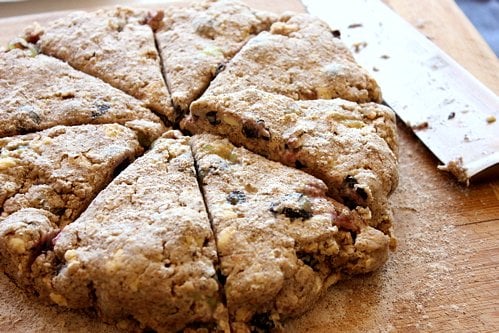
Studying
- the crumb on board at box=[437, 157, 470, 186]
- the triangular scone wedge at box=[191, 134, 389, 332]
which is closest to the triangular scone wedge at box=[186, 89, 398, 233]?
the triangular scone wedge at box=[191, 134, 389, 332]

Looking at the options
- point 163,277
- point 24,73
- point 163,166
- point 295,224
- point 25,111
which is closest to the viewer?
point 163,277

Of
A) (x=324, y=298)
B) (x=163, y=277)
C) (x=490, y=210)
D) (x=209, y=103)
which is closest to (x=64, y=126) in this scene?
(x=209, y=103)

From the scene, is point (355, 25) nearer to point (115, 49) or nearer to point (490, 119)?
point (490, 119)

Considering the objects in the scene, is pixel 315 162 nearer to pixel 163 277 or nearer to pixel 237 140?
pixel 237 140

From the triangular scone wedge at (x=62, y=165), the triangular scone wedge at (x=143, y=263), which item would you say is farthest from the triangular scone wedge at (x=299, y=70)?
the triangular scone wedge at (x=143, y=263)

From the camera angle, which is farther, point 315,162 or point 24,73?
point 24,73

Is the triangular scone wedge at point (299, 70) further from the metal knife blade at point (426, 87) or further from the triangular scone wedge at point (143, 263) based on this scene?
the triangular scone wedge at point (143, 263)

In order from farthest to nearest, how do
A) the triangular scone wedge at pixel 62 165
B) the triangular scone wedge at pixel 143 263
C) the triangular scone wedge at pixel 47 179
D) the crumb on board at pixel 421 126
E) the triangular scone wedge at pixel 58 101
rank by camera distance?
the crumb on board at pixel 421 126, the triangular scone wedge at pixel 58 101, the triangular scone wedge at pixel 62 165, the triangular scone wedge at pixel 47 179, the triangular scone wedge at pixel 143 263
